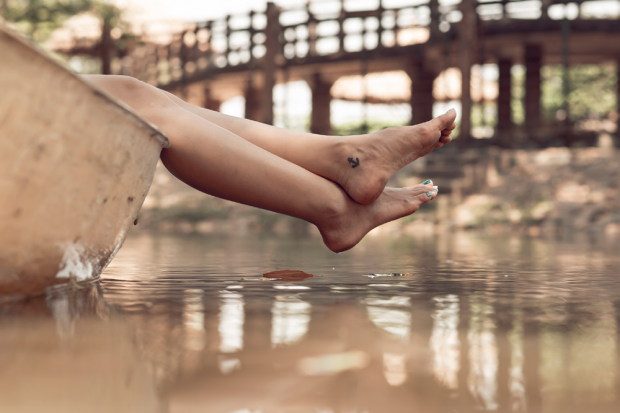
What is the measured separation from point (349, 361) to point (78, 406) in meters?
0.37

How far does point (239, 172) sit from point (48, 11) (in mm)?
12980

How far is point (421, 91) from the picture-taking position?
37.1 feet

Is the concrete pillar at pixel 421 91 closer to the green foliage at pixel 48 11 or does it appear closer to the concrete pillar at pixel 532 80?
the concrete pillar at pixel 532 80

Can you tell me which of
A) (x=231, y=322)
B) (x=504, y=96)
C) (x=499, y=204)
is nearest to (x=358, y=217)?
(x=231, y=322)

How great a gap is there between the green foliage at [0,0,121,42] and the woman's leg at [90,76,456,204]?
12.0 m

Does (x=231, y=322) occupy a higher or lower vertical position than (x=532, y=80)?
lower

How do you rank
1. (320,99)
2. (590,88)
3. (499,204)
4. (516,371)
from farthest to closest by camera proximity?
(590,88), (320,99), (499,204), (516,371)

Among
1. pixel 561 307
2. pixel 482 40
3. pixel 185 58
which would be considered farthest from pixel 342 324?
pixel 185 58

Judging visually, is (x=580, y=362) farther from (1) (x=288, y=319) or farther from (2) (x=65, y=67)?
(2) (x=65, y=67)

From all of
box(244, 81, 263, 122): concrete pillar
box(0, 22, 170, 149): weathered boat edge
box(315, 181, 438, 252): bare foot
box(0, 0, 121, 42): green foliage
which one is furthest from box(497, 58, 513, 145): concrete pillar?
box(0, 22, 170, 149): weathered boat edge

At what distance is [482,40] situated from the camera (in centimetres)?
1016

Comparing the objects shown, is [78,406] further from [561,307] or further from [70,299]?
[561,307]

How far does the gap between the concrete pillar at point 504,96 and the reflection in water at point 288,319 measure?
10293mm

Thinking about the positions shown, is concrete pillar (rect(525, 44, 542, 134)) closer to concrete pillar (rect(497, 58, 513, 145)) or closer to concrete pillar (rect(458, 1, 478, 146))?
concrete pillar (rect(497, 58, 513, 145))
